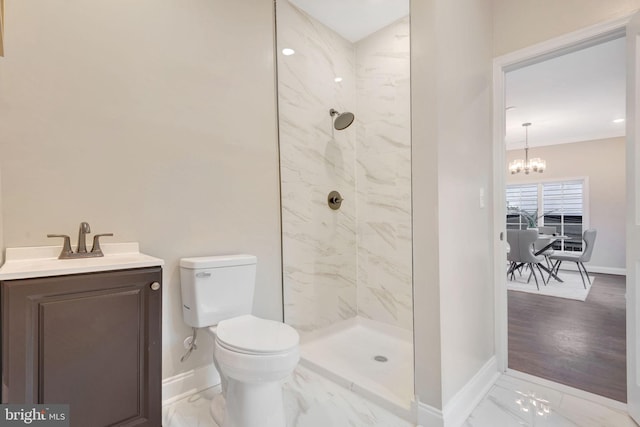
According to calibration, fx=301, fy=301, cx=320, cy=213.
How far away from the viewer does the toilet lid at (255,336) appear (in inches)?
52.1

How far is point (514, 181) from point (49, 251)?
8028mm

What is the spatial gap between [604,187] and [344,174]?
5943 millimetres

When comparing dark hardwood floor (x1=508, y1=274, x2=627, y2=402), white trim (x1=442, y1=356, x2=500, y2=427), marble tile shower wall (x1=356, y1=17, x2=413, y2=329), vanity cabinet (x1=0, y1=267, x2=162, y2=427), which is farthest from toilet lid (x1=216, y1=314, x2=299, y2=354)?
dark hardwood floor (x1=508, y1=274, x2=627, y2=402)

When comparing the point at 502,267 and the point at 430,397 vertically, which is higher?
the point at 502,267

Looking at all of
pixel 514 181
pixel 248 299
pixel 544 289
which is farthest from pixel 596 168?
pixel 248 299

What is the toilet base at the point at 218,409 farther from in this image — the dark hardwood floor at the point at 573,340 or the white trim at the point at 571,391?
the dark hardwood floor at the point at 573,340

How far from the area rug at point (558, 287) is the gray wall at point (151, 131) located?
403 centimetres

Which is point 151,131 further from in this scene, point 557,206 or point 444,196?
point 557,206

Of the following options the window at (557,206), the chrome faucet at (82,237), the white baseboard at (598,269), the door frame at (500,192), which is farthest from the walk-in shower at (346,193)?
the window at (557,206)

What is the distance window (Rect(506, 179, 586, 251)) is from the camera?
617cm

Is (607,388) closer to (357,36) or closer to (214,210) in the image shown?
Result: (214,210)

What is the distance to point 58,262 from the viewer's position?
50.5 inches

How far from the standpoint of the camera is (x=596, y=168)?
584cm

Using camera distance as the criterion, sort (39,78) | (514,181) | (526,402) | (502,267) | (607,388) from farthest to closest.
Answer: (514,181) < (502,267) < (607,388) < (526,402) < (39,78)
